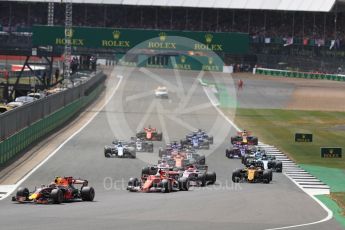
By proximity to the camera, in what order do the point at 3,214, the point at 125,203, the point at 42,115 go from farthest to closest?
the point at 42,115, the point at 125,203, the point at 3,214

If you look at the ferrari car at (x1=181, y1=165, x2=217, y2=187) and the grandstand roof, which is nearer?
the ferrari car at (x1=181, y1=165, x2=217, y2=187)

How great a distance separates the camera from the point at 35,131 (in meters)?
55.5

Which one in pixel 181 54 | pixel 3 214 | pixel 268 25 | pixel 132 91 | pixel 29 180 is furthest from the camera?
pixel 268 25

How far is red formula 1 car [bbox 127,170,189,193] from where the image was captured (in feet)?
120

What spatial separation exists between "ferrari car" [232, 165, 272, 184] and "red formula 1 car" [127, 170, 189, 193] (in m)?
4.22

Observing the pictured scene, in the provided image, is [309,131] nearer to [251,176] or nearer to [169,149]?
[169,149]

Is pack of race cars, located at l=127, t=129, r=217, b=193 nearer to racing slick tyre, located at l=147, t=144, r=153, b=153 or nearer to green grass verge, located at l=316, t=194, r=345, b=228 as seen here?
racing slick tyre, located at l=147, t=144, r=153, b=153

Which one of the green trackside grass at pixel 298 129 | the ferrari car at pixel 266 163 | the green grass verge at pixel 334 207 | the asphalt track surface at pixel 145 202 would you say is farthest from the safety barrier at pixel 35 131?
the green grass verge at pixel 334 207

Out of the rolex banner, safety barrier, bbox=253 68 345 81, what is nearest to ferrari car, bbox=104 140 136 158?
the rolex banner

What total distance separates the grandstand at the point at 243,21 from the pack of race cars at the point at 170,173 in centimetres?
8068

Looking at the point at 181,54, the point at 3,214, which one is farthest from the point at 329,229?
the point at 181,54

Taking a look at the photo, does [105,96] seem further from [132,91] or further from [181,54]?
[181,54]

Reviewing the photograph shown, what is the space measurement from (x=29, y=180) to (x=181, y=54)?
3615 inches

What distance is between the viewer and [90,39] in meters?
122
